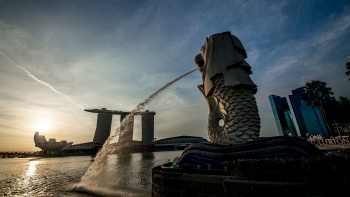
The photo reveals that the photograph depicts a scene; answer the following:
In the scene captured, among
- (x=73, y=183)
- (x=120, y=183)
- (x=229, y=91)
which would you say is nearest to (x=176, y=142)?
(x=73, y=183)

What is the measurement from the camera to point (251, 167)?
4.52 metres

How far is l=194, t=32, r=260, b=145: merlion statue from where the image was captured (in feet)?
30.5

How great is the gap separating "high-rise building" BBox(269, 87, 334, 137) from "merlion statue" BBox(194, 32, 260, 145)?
A: 3531 cm

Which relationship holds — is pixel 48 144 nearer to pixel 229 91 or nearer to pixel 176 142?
pixel 176 142

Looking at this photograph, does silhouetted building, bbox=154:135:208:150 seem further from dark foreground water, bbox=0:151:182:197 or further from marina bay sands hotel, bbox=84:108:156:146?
dark foreground water, bbox=0:151:182:197

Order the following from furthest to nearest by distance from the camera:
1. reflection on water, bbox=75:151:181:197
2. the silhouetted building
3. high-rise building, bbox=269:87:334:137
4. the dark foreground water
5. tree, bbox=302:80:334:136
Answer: the silhouetted building
high-rise building, bbox=269:87:334:137
tree, bbox=302:80:334:136
the dark foreground water
reflection on water, bbox=75:151:181:197

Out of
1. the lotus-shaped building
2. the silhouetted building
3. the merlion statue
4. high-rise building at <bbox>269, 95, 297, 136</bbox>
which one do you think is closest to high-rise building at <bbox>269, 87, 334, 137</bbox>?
high-rise building at <bbox>269, 95, 297, 136</bbox>

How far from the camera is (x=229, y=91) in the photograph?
33.9ft

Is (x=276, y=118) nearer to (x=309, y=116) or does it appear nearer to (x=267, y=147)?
(x=309, y=116)

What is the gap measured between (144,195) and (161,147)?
4526 inches

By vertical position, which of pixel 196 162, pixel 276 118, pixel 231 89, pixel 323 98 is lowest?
pixel 196 162

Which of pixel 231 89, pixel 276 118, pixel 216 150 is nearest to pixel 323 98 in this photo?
pixel 231 89

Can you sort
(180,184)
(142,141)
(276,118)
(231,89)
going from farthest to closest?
(142,141), (276,118), (231,89), (180,184)

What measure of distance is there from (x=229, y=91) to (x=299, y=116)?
285ft
